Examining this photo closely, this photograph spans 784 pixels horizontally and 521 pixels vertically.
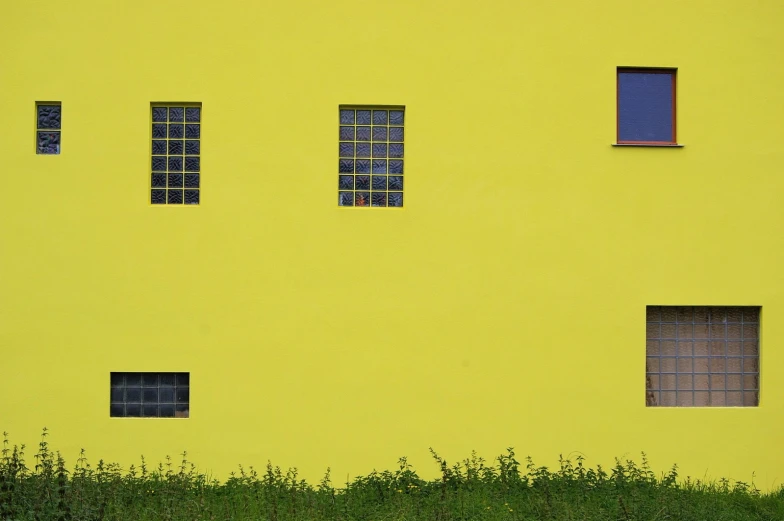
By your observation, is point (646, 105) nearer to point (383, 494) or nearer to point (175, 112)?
point (383, 494)

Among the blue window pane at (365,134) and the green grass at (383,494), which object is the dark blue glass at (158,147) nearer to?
the blue window pane at (365,134)

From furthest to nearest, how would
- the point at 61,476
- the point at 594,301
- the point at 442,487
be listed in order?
the point at 594,301 < the point at 442,487 < the point at 61,476

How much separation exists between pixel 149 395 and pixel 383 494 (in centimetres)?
282

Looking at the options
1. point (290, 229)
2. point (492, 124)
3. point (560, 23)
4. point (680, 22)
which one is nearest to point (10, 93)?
point (290, 229)

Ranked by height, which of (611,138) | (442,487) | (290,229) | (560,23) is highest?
(560,23)

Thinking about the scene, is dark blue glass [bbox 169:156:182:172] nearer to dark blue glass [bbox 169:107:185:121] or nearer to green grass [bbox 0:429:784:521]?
dark blue glass [bbox 169:107:185:121]

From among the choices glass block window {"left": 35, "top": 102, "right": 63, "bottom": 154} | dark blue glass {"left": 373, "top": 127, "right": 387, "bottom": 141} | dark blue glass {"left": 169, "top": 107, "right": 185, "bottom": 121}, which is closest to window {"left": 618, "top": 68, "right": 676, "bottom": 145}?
dark blue glass {"left": 373, "top": 127, "right": 387, "bottom": 141}

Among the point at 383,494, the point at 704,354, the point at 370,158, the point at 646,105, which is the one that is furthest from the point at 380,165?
the point at 704,354

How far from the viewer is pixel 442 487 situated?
8383 mm

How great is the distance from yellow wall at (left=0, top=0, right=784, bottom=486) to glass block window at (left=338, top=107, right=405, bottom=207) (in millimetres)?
198

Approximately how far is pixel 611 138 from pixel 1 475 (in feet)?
23.2

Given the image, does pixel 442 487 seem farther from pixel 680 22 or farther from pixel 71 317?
pixel 680 22

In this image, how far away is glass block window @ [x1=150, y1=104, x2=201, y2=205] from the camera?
9000 millimetres

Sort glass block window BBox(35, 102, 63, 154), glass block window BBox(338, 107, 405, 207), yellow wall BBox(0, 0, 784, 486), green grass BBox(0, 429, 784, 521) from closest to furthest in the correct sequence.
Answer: green grass BBox(0, 429, 784, 521) → yellow wall BBox(0, 0, 784, 486) → glass block window BBox(35, 102, 63, 154) → glass block window BBox(338, 107, 405, 207)
